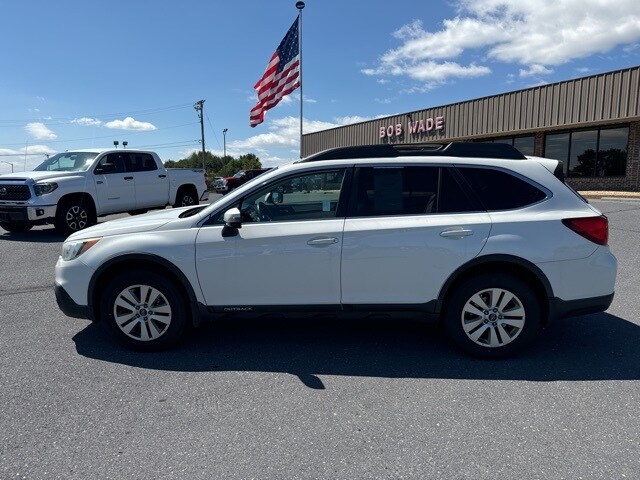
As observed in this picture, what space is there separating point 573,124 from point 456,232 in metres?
19.4

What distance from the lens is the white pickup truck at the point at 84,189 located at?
9.98m

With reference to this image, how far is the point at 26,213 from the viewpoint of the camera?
9.88 metres

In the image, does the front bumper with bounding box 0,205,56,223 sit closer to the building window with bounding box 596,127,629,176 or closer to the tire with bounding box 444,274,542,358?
the tire with bounding box 444,274,542,358

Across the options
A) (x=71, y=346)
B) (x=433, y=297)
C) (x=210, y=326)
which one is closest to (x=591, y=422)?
(x=433, y=297)

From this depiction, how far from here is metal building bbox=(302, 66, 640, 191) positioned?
18.3 m

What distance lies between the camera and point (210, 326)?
15.6 ft

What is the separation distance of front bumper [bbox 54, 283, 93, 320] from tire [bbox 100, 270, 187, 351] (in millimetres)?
124

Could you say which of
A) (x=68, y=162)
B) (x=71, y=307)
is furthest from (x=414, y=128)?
(x=71, y=307)

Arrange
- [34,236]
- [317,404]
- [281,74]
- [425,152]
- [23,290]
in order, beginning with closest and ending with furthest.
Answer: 1. [317,404]
2. [425,152]
3. [23,290]
4. [34,236]
5. [281,74]

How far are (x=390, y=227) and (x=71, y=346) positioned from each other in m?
3.02

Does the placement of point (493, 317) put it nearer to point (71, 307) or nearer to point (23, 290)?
point (71, 307)

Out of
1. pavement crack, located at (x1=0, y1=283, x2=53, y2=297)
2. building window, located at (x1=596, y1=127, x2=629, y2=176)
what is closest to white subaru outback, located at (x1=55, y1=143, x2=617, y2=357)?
pavement crack, located at (x1=0, y1=283, x2=53, y2=297)

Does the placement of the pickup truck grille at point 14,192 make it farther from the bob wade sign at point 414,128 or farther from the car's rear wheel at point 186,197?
the bob wade sign at point 414,128

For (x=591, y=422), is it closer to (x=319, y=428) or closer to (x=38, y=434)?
(x=319, y=428)
